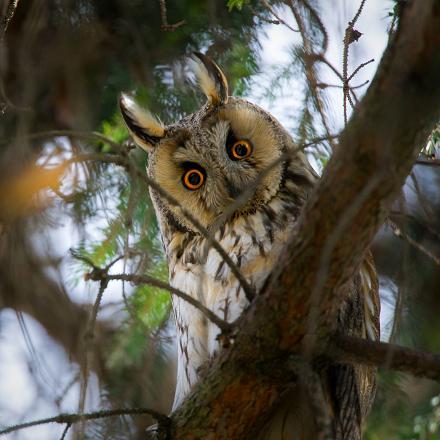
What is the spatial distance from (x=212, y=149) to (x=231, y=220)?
0.92 ft

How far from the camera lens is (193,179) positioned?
2580 mm

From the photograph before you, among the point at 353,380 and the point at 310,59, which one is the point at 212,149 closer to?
the point at 310,59

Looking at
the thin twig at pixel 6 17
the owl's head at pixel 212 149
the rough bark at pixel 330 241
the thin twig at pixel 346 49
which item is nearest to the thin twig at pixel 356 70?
the thin twig at pixel 346 49

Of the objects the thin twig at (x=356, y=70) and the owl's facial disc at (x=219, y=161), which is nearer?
the thin twig at (x=356, y=70)

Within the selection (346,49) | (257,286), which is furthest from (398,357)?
(346,49)

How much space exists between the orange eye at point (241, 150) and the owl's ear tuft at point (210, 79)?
0.21 m

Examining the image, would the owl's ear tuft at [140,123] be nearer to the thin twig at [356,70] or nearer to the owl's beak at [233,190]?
the owl's beak at [233,190]

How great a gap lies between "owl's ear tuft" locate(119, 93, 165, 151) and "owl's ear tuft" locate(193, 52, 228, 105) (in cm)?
23

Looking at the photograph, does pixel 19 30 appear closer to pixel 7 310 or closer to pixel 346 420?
pixel 7 310

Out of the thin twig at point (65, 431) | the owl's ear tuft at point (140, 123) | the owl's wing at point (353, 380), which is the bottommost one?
the thin twig at point (65, 431)

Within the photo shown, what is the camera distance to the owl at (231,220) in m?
2.20

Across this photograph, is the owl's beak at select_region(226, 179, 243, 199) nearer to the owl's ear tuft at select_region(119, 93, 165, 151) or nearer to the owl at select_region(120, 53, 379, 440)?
the owl at select_region(120, 53, 379, 440)

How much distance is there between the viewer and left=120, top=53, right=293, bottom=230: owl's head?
8.13ft

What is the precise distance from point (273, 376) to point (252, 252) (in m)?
0.56
